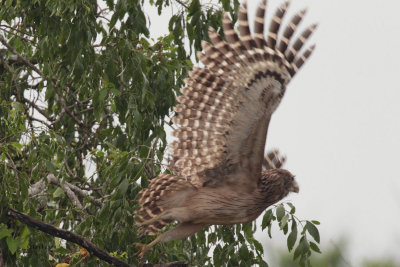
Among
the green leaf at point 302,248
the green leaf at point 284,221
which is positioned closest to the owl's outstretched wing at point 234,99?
the green leaf at point 284,221

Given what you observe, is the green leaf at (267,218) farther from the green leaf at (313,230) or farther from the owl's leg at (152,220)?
the owl's leg at (152,220)

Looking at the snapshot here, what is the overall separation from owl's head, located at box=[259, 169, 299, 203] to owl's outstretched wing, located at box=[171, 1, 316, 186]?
8 cm

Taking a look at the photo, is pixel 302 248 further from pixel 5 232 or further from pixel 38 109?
pixel 38 109

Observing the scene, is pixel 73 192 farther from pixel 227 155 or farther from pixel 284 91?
pixel 284 91

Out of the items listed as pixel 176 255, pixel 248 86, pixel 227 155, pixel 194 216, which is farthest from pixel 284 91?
pixel 176 255

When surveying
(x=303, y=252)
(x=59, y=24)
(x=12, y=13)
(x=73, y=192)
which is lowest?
(x=303, y=252)

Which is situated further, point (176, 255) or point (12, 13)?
point (12, 13)

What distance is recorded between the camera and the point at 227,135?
4527 mm

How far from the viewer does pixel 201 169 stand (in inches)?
188

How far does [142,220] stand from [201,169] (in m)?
0.45

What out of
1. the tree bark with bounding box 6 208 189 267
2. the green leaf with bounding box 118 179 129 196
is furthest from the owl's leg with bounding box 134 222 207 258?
the tree bark with bounding box 6 208 189 267

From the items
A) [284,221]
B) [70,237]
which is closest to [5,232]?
[70,237]

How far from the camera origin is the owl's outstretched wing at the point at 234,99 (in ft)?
13.8

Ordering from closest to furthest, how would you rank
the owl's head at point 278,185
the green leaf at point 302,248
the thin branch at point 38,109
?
the green leaf at point 302,248
the owl's head at point 278,185
the thin branch at point 38,109
